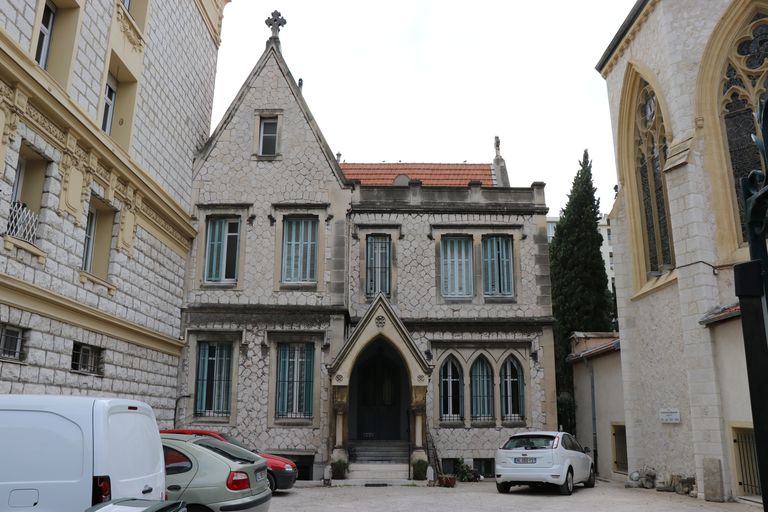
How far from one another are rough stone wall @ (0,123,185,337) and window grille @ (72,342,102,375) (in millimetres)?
946

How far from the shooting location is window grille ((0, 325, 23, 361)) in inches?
426

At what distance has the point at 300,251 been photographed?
2031 centimetres

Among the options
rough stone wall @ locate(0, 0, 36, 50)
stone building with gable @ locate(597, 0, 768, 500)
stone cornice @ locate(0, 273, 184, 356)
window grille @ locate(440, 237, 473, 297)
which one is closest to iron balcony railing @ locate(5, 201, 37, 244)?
stone cornice @ locate(0, 273, 184, 356)

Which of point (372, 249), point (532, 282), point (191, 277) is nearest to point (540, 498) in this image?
point (532, 282)

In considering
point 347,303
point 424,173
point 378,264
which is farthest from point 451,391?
point 424,173

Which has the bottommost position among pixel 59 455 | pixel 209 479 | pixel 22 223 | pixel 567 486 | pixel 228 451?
pixel 567 486

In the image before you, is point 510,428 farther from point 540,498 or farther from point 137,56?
point 137,56

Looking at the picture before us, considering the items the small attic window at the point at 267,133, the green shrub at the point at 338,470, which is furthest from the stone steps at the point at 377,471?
the small attic window at the point at 267,133

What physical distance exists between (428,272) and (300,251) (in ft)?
14.1

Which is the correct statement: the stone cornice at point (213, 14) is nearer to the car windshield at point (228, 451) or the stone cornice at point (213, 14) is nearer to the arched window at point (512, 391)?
the arched window at point (512, 391)

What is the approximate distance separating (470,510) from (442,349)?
28.5 feet

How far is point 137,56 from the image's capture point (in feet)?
52.4

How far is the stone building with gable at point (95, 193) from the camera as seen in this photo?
11.2m

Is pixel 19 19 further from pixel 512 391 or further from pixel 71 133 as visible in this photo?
pixel 512 391
